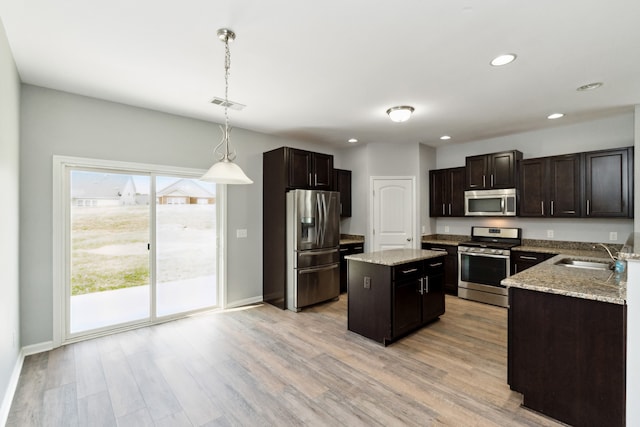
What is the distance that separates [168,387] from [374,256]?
7.62 ft

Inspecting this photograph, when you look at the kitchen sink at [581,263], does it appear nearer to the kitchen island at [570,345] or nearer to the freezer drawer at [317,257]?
the kitchen island at [570,345]

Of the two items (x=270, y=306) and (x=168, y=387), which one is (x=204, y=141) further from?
(x=168, y=387)

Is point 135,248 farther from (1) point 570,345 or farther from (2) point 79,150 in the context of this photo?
(1) point 570,345

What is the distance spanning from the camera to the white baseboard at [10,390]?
199 cm

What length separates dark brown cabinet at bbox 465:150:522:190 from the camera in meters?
4.55

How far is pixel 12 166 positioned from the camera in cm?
248

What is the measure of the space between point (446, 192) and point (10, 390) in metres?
5.94

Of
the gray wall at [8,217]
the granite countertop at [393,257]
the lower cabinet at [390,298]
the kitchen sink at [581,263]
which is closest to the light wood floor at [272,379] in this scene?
the lower cabinet at [390,298]

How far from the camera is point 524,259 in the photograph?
4258mm

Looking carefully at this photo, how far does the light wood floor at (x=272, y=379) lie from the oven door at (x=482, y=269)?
3.21ft

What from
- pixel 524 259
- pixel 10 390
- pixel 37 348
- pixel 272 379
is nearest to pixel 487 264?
pixel 524 259

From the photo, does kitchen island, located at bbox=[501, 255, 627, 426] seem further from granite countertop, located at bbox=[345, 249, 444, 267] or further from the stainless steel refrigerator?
the stainless steel refrigerator

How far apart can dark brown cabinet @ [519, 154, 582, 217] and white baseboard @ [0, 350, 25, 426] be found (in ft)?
19.5

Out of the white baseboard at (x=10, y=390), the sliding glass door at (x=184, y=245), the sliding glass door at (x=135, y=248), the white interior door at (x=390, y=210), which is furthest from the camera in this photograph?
the white interior door at (x=390, y=210)
